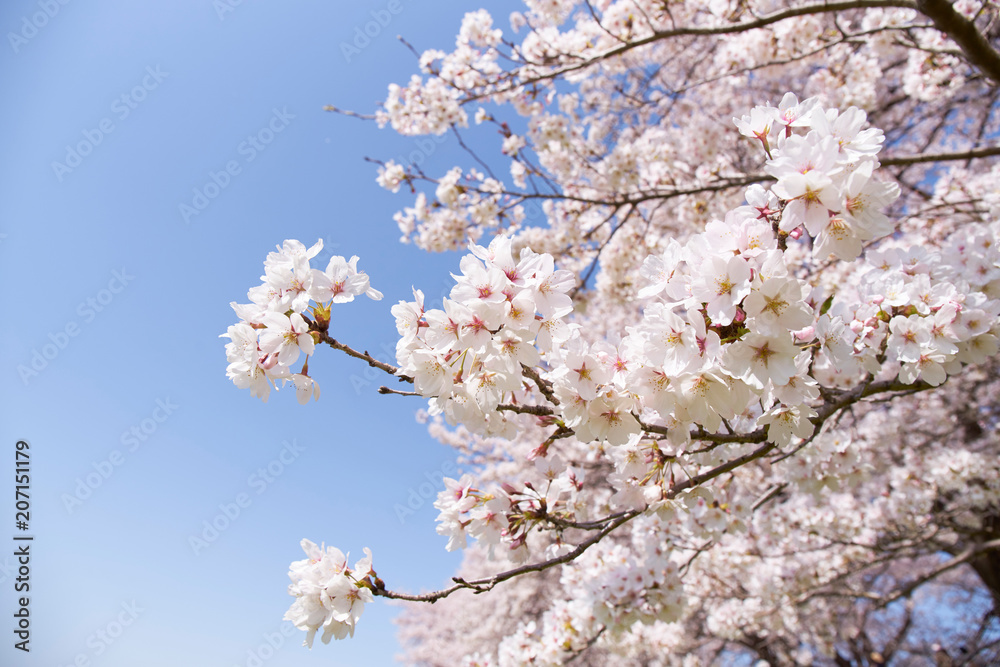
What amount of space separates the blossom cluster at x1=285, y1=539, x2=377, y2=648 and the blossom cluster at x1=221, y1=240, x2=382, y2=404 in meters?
0.57

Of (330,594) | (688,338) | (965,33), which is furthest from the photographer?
(965,33)

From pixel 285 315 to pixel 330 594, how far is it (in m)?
0.87

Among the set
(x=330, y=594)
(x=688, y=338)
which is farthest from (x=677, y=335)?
(x=330, y=594)

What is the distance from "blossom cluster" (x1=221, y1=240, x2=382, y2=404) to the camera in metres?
1.28

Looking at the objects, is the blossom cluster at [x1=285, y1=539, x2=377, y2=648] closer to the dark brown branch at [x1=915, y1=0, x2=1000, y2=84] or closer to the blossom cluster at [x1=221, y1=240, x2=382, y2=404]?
the blossom cluster at [x1=221, y1=240, x2=382, y2=404]

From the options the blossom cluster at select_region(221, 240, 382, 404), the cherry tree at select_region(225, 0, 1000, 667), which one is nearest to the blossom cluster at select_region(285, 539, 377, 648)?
the cherry tree at select_region(225, 0, 1000, 667)

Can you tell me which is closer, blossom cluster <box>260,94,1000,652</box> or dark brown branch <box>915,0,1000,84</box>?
blossom cluster <box>260,94,1000,652</box>

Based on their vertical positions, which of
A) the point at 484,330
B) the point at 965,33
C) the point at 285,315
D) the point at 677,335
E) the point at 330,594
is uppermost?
the point at 965,33

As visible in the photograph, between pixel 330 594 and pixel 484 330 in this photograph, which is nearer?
pixel 484 330

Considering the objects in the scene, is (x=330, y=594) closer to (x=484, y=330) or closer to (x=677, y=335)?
(x=484, y=330)

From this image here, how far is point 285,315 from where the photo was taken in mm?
1298

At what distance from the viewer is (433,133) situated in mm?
4824

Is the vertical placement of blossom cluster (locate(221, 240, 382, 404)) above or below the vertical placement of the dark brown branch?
below

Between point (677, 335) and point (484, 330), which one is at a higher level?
point (677, 335)
